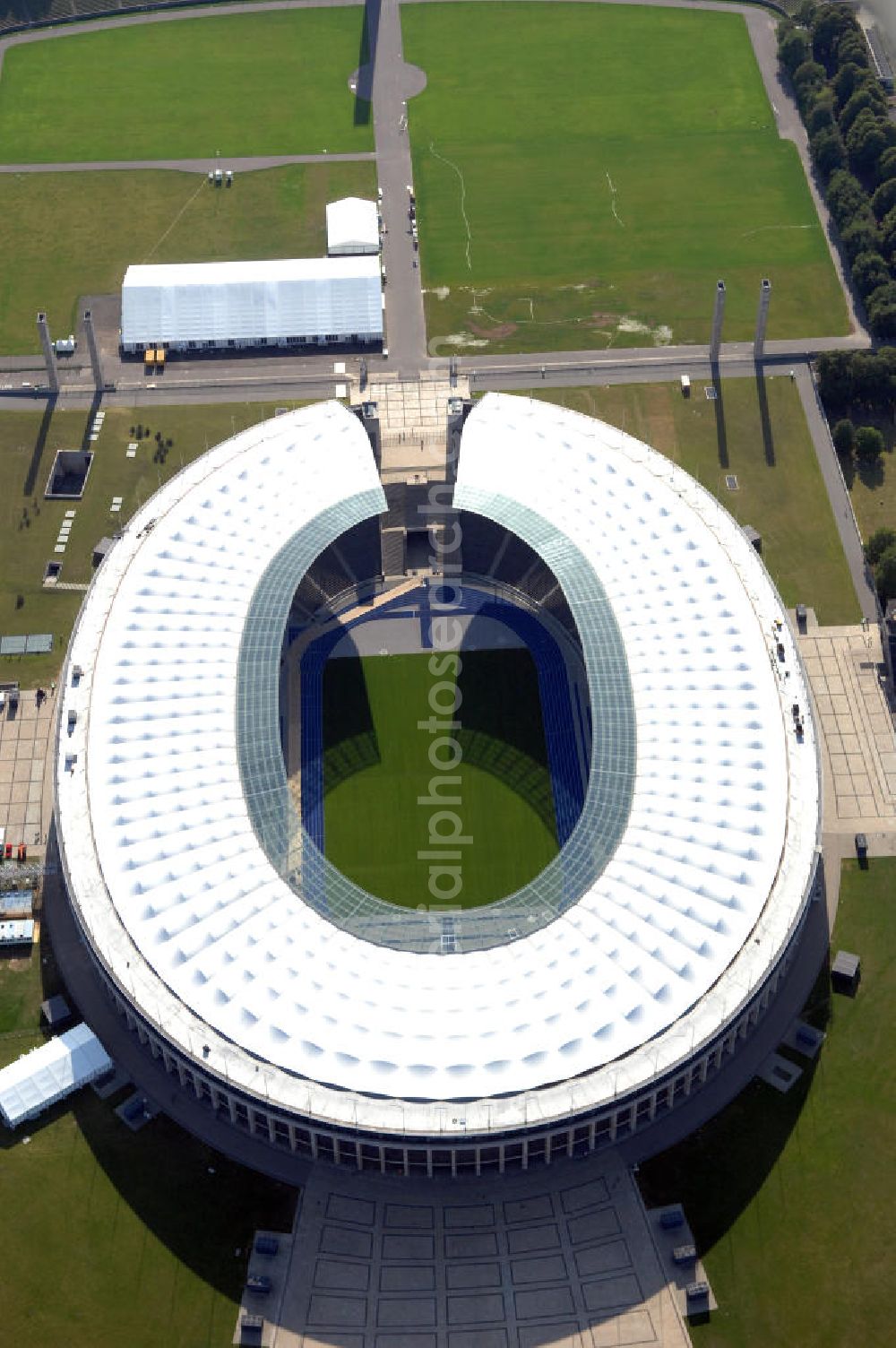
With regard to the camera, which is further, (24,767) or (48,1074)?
(24,767)

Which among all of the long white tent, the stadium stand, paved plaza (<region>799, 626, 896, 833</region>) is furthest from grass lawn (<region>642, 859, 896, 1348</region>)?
the stadium stand

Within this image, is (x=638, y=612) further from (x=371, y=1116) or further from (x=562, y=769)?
(x=371, y=1116)

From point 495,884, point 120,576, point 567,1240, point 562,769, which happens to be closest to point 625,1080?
point 567,1240

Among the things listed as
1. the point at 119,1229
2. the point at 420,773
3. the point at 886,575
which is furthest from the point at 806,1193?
the point at 886,575

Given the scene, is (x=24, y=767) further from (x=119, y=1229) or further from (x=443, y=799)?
(x=119, y=1229)

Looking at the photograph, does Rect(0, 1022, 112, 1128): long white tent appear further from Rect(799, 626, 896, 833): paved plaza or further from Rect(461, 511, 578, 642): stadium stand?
Rect(799, 626, 896, 833): paved plaza

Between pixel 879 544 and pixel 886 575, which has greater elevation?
pixel 879 544

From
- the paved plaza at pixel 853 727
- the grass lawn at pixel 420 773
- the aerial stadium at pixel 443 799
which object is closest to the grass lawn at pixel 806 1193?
the aerial stadium at pixel 443 799
